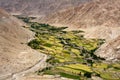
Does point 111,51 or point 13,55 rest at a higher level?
point 111,51

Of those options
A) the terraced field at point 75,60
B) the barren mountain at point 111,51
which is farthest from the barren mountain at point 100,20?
the barren mountain at point 111,51

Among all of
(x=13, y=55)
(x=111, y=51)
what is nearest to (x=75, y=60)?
(x=111, y=51)

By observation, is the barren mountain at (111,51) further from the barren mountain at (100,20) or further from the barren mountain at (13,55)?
the barren mountain at (100,20)

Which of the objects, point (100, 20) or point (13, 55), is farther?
point (100, 20)

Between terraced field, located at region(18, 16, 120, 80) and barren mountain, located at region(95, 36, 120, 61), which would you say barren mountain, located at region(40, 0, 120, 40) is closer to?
terraced field, located at region(18, 16, 120, 80)

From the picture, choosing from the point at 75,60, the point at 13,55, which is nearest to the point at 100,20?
the point at 75,60

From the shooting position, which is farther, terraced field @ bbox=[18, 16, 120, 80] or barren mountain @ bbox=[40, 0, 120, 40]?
barren mountain @ bbox=[40, 0, 120, 40]

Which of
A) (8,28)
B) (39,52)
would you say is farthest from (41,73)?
(8,28)

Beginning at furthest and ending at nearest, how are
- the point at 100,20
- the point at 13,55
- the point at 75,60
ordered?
the point at 100,20 < the point at 75,60 < the point at 13,55

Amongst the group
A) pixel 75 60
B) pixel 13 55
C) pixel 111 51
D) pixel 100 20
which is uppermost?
pixel 100 20

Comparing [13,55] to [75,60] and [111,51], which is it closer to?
[75,60]

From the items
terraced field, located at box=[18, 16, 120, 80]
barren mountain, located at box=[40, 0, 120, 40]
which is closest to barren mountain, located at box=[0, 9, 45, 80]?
terraced field, located at box=[18, 16, 120, 80]

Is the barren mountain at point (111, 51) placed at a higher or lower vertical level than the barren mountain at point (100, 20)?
lower

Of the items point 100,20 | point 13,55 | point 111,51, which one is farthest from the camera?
point 100,20
